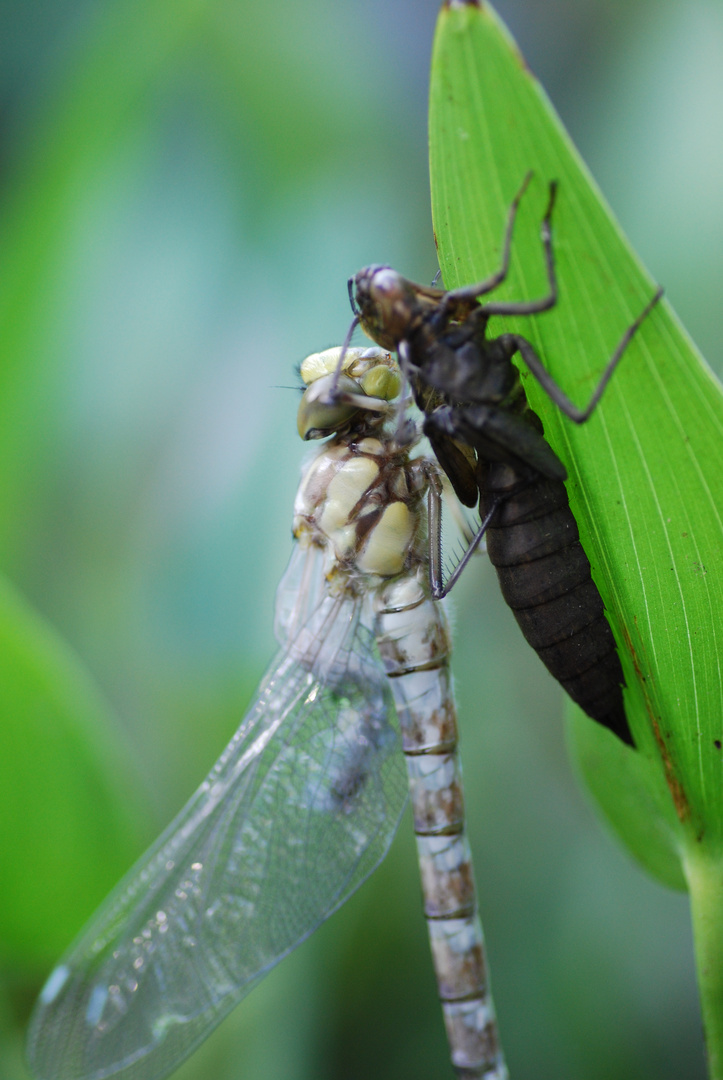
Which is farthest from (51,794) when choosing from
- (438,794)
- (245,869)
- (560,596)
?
(560,596)

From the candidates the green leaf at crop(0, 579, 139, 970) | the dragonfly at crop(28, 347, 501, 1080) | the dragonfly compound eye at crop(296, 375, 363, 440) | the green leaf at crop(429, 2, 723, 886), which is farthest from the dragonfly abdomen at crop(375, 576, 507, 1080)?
the green leaf at crop(0, 579, 139, 970)

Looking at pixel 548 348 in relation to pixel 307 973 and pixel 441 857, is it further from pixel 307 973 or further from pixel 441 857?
pixel 307 973

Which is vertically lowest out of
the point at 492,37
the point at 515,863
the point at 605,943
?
the point at 605,943

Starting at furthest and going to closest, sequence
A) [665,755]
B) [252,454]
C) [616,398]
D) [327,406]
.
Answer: [252,454] → [327,406] → [665,755] → [616,398]

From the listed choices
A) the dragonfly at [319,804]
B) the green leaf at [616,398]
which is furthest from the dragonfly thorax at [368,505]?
the green leaf at [616,398]

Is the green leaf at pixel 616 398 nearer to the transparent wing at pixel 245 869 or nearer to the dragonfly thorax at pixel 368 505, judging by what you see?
the dragonfly thorax at pixel 368 505

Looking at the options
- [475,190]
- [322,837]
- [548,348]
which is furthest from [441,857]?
[475,190]

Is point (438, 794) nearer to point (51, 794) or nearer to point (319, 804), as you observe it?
point (319, 804)
